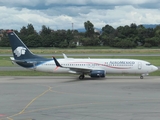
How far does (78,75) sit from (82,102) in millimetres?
20459

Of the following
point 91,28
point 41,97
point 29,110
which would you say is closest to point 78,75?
point 41,97

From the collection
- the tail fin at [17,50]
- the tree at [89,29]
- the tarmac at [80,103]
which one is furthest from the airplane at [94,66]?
the tree at [89,29]

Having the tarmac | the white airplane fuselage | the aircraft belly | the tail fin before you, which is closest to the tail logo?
the tail fin

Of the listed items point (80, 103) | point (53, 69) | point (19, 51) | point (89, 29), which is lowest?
point (80, 103)

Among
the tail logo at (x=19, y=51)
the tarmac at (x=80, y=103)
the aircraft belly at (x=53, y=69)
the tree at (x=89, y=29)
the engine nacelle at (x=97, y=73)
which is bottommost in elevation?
the tarmac at (x=80, y=103)

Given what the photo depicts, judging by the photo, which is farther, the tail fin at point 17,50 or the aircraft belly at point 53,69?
the tail fin at point 17,50

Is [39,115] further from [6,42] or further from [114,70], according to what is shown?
[6,42]

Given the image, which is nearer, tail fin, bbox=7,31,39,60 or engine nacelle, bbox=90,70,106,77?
engine nacelle, bbox=90,70,106,77

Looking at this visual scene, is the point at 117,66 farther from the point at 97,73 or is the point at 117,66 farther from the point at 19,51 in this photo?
the point at 19,51

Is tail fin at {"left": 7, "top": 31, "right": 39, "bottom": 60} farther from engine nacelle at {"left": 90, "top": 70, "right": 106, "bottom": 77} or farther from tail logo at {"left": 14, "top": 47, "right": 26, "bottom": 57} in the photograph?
engine nacelle at {"left": 90, "top": 70, "right": 106, "bottom": 77}

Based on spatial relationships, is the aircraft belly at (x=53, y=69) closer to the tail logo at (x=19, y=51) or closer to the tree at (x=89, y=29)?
the tail logo at (x=19, y=51)

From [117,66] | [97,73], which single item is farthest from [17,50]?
[117,66]

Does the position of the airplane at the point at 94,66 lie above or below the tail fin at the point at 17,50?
below

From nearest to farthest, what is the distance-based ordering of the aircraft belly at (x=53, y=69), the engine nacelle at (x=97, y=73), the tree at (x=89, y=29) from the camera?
1. the engine nacelle at (x=97, y=73)
2. the aircraft belly at (x=53, y=69)
3. the tree at (x=89, y=29)
